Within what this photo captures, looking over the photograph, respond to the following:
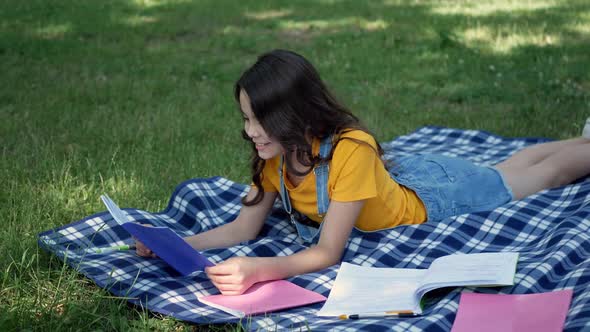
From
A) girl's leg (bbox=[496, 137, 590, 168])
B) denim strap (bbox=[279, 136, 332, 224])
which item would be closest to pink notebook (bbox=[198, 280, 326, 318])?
denim strap (bbox=[279, 136, 332, 224])

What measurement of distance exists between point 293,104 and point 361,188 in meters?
0.42

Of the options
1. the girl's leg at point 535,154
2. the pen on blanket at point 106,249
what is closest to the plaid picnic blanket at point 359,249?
the pen on blanket at point 106,249

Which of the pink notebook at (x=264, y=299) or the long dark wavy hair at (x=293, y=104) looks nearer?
the pink notebook at (x=264, y=299)

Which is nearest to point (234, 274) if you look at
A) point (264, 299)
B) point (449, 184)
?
point (264, 299)

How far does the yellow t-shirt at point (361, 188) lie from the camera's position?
314 cm

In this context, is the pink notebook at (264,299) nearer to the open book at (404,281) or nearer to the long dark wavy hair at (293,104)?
the open book at (404,281)

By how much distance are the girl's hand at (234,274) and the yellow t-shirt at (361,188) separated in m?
0.46

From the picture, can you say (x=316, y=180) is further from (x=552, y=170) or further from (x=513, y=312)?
(x=552, y=170)

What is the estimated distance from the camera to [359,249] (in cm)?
343

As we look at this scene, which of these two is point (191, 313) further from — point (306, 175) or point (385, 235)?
point (385, 235)

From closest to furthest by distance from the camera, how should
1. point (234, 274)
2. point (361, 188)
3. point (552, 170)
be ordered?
point (234, 274) < point (361, 188) < point (552, 170)

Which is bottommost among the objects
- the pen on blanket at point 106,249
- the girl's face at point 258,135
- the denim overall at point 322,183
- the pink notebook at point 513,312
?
the pen on blanket at point 106,249

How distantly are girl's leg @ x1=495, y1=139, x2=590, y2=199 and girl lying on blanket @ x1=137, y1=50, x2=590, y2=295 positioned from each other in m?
0.17

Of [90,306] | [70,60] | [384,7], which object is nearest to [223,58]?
[70,60]
